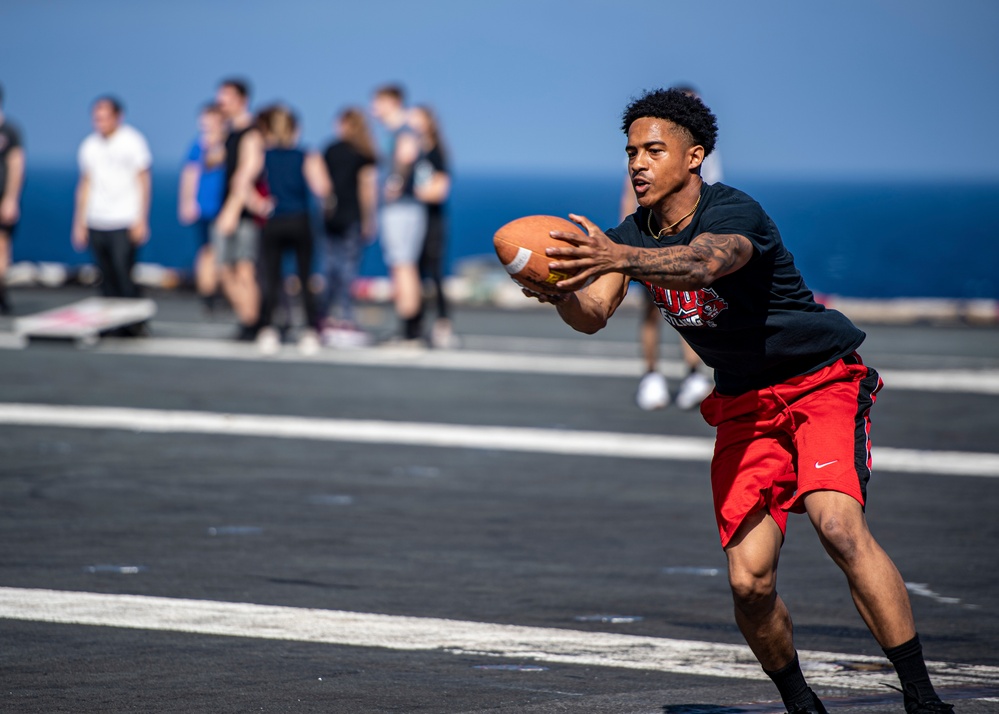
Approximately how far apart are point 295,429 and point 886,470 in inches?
148

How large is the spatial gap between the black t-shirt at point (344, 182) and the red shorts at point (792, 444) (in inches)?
389

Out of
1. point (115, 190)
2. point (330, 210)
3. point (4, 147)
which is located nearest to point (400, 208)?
point (330, 210)

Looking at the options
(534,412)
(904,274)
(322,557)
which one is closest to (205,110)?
(534,412)

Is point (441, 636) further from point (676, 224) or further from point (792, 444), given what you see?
point (676, 224)

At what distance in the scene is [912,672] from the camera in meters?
4.09

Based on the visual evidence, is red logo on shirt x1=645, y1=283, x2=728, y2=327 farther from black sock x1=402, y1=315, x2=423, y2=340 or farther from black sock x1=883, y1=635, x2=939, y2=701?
black sock x1=402, y1=315, x2=423, y2=340

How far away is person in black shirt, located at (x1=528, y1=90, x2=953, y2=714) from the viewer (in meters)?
4.12

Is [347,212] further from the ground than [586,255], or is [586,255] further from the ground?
[586,255]

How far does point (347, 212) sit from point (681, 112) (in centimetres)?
1003

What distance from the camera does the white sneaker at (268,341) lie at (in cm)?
1326

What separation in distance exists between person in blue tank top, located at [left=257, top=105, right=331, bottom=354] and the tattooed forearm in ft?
31.9

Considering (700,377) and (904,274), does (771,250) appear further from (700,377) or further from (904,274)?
(904,274)

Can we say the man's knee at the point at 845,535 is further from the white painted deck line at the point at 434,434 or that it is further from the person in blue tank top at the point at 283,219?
the person in blue tank top at the point at 283,219

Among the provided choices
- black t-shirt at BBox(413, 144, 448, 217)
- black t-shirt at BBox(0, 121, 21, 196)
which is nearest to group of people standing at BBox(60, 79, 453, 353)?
black t-shirt at BBox(413, 144, 448, 217)
